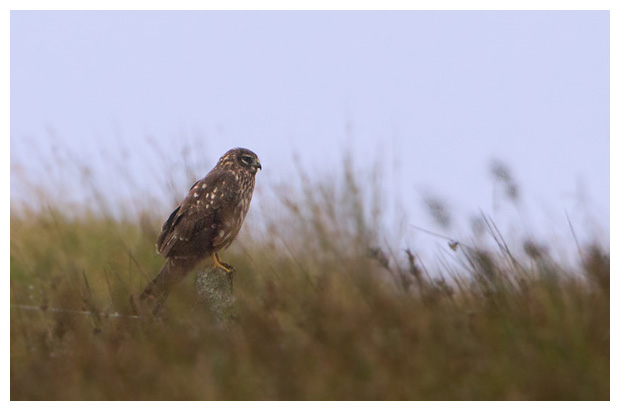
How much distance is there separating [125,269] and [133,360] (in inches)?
124

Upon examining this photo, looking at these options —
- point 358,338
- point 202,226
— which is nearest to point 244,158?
point 202,226

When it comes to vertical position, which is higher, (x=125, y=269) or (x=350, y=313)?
(x=350, y=313)

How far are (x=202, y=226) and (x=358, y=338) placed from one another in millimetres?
1754

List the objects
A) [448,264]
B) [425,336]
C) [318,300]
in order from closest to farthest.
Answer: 1. [425,336]
2. [318,300]
3. [448,264]

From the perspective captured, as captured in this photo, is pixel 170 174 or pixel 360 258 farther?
pixel 170 174

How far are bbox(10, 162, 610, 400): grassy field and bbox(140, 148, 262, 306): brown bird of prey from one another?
1.04ft

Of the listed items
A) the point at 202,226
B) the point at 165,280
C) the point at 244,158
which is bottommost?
the point at 165,280

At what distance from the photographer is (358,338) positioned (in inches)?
148

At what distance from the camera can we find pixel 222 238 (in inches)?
207

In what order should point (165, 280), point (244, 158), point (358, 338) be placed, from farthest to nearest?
point (244, 158) → point (165, 280) → point (358, 338)

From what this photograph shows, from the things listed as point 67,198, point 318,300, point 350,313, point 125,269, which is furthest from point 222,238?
point 67,198

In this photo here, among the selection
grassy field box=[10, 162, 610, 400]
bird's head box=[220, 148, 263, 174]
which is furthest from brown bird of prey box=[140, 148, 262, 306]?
grassy field box=[10, 162, 610, 400]

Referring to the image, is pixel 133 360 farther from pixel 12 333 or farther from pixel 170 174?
pixel 170 174

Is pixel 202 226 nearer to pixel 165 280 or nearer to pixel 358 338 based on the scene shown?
pixel 165 280
